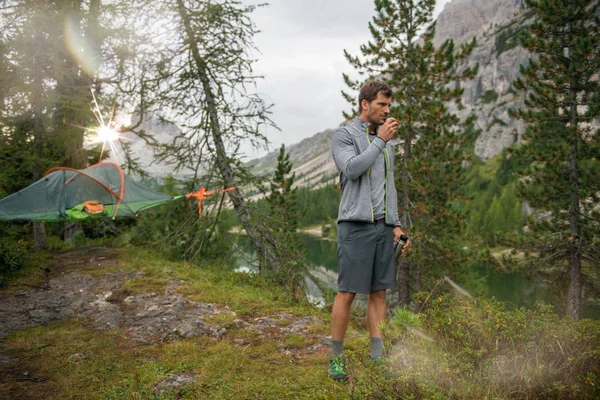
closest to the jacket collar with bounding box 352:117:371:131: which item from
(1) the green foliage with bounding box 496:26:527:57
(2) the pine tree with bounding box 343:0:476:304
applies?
(2) the pine tree with bounding box 343:0:476:304

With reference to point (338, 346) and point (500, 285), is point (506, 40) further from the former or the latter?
point (338, 346)

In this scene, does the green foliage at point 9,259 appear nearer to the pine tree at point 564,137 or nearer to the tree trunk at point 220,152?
the tree trunk at point 220,152

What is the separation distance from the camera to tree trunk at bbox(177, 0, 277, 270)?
304 inches

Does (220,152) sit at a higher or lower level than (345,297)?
higher

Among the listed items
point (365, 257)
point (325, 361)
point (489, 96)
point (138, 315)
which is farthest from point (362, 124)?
point (489, 96)

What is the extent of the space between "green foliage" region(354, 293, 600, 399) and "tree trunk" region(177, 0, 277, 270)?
4.80m

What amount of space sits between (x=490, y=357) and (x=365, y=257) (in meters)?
1.07

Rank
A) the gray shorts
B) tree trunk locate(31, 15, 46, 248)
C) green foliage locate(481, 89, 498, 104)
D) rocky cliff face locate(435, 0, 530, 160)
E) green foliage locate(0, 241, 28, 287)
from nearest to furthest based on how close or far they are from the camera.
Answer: the gray shorts < green foliage locate(0, 241, 28, 287) < tree trunk locate(31, 15, 46, 248) < rocky cliff face locate(435, 0, 530, 160) < green foliage locate(481, 89, 498, 104)

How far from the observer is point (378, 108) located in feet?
9.31

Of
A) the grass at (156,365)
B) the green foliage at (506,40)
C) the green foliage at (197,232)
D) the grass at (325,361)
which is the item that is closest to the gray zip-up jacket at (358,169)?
the grass at (325,361)

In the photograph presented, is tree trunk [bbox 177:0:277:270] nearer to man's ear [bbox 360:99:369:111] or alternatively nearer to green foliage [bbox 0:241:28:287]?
green foliage [bbox 0:241:28:287]

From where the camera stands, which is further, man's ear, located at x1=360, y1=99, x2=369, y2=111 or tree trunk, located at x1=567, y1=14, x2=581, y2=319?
tree trunk, located at x1=567, y1=14, x2=581, y2=319

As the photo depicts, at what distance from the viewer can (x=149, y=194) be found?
9.05 m

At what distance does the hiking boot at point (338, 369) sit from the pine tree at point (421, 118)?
1098 centimetres
